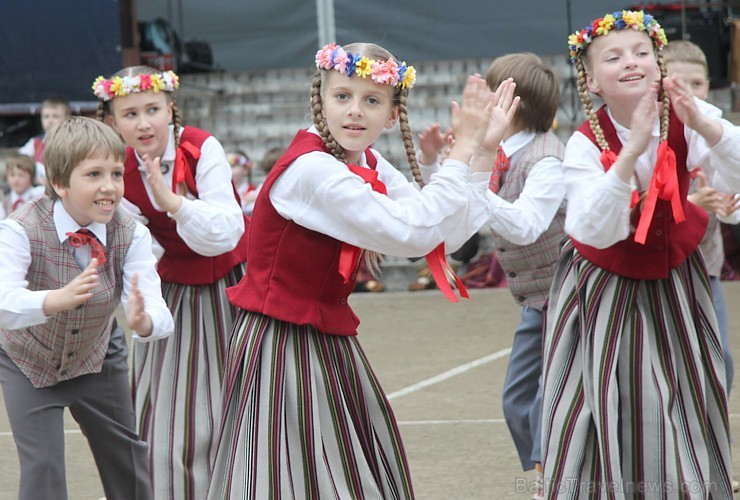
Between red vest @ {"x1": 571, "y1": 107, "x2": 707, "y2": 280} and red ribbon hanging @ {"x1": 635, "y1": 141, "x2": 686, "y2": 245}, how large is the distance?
0.08m

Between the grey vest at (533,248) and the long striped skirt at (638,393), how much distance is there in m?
0.77

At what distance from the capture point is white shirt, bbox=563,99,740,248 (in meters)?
3.31

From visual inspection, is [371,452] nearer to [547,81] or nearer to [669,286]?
[669,286]

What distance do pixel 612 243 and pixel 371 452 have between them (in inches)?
36.2

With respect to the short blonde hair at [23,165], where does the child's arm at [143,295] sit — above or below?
above

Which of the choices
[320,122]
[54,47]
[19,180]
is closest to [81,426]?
[320,122]

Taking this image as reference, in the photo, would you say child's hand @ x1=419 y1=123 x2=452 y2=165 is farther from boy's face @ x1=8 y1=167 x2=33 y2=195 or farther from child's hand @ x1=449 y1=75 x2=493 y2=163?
boy's face @ x1=8 y1=167 x2=33 y2=195

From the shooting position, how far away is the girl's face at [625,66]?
3.56m

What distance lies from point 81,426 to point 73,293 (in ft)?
2.20

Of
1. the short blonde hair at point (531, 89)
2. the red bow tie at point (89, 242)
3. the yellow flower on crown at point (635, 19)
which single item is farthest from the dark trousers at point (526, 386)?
the red bow tie at point (89, 242)

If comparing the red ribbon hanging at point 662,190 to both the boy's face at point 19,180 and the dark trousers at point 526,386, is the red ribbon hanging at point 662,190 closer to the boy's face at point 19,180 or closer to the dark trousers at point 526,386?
the dark trousers at point 526,386

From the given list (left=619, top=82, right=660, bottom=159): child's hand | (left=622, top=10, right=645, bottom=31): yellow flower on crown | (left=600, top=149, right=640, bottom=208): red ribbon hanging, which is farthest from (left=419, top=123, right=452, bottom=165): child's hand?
(left=619, top=82, right=660, bottom=159): child's hand

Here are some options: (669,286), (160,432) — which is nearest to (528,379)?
(669,286)

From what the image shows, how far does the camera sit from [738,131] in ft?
11.3
